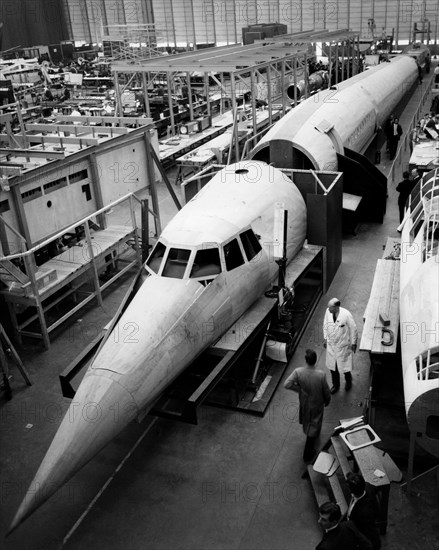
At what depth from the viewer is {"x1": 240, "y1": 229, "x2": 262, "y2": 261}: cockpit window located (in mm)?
10477

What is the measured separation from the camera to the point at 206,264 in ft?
32.0

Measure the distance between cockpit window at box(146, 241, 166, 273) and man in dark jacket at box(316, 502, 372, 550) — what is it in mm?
4928

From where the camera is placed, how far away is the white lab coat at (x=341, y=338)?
9.73 m

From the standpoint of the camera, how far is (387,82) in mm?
27484

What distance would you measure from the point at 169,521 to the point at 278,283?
4.89 meters

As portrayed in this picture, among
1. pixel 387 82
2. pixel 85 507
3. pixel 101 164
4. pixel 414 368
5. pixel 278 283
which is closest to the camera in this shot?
pixel 414 368

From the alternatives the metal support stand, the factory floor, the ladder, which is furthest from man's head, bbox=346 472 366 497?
the ladder

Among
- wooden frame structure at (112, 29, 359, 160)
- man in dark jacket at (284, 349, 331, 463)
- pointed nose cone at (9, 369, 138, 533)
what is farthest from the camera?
wooden frame structure at (112, 29, 359, 160)

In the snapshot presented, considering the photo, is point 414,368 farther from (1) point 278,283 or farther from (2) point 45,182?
(2) point 45,182

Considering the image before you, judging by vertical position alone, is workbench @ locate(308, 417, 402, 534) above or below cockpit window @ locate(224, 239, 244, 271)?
below

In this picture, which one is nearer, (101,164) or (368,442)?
(368,442)

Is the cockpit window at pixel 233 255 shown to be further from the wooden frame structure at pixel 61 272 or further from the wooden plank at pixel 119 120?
the wooden plank at pixel 119 120

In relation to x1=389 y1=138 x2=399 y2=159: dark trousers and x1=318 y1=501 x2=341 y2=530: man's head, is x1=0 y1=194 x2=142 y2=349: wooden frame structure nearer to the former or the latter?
x1=318 y1=501 x2=341 y2=530: man's head

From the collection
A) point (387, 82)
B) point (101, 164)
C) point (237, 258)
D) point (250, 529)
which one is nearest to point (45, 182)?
point (101, 164)
